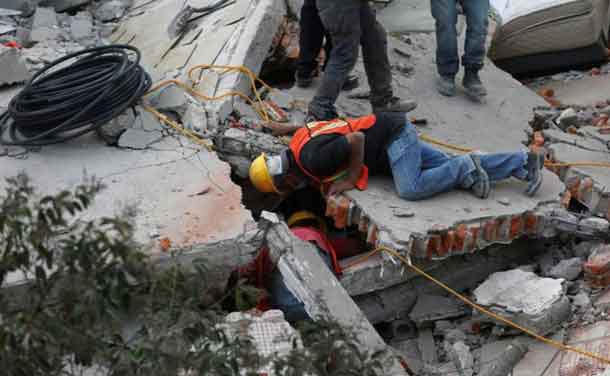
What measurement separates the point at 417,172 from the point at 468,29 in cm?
204

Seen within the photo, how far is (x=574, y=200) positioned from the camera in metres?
6.77

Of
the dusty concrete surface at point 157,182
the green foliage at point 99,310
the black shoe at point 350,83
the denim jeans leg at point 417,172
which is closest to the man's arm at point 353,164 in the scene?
the denim jeans leg at point 417,172

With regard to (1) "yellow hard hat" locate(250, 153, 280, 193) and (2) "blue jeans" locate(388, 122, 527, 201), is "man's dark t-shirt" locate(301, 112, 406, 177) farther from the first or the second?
(1) "yellow hard hat" locate(250, 153, 280, 193)

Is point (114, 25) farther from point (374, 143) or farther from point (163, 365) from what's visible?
point (163, 365)

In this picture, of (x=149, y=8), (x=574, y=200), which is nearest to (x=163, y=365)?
(x=574, y=200)

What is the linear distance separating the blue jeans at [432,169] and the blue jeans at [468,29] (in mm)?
1619

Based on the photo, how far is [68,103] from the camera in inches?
239

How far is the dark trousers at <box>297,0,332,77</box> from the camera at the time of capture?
7.07 meters

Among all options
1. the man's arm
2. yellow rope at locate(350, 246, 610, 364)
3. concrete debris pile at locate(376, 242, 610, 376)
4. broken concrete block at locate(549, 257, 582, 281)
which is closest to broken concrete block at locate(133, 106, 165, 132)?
the man's arm

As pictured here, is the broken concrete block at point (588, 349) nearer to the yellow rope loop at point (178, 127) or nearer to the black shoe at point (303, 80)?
the yellow rope loop at point (178, 127)

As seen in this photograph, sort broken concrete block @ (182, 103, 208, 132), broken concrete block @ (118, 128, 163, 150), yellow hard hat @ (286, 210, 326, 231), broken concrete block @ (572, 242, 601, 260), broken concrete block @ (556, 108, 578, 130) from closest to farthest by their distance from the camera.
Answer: broken concrete block @ (572, 242, 601, 260) < broken concrete block @ (118, 128, 163, 150) < yellow hard hat @ (286, 210, 326, 231) < broken concrete block @ (182, 103, 208, 132) < broken concrete block @ (556, 108, 578, 130)

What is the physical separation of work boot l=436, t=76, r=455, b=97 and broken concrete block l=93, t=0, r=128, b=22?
3.60m

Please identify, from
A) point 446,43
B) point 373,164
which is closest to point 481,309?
point 373,164

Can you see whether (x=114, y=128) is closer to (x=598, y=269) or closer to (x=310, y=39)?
(x=310, y=39)
